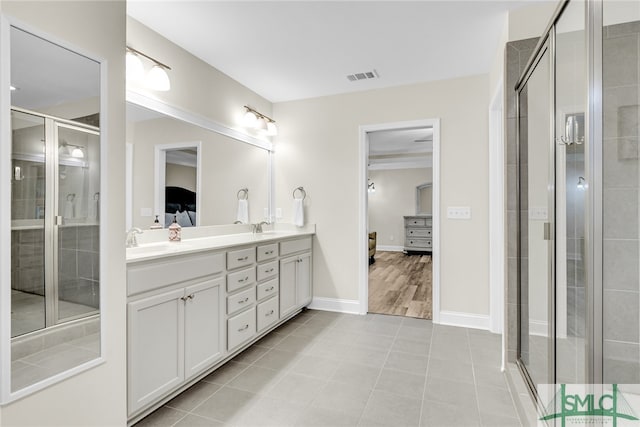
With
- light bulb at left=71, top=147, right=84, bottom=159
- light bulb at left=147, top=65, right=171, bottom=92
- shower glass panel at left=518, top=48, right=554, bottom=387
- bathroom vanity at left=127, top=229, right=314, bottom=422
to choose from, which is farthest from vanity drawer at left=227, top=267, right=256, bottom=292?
shower glass panel at left=518, top=48, right=554, bottom=387

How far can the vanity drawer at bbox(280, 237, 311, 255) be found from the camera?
3203 mm

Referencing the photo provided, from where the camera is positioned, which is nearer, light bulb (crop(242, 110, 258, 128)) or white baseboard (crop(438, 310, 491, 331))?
white baseboard (crop(438, 310, 491, 331))

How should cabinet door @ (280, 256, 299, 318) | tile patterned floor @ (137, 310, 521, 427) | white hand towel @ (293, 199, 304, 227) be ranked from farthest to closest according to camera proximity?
white hand towel @ (293, 199, 304, 227)
cabinet door @ (280, 256, 299, 318)
tile patterned floor @ (137, 310, 521, 427)

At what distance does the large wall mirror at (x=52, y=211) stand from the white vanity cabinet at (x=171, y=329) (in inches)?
9.8

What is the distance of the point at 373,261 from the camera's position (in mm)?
7477

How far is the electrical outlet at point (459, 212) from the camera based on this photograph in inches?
129

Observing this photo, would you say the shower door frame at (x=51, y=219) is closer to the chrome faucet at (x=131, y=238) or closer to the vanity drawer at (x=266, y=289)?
the chrome faucet at (x=131, y=238)

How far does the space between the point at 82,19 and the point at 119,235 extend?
0.94 metres

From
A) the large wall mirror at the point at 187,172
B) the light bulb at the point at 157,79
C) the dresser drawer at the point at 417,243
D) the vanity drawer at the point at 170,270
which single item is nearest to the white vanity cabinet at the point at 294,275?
the large wall mirror at the point at 187,172

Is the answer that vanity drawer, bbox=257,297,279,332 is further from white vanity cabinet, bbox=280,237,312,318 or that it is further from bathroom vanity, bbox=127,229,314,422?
white vanity cabinet, bbox=280,237,312,318

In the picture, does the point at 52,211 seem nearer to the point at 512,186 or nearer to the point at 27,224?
the point at 27,224

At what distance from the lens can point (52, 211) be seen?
1.36 meters

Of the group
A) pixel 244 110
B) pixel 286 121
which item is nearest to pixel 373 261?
pixel 286 121

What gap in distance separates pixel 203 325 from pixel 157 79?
172 centimetres
